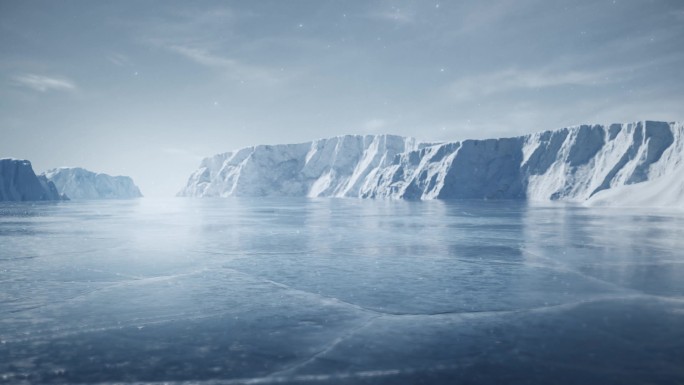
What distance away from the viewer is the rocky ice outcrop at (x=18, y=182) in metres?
123

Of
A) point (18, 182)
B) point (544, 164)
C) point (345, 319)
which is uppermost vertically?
point (544, 164)

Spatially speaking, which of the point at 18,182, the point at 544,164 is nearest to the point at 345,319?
the point at 544,164

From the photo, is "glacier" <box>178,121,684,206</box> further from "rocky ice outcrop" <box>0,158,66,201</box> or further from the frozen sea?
"rocky ice outcrop" <box>0,158,66,201</box>

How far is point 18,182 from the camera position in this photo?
127750 mm

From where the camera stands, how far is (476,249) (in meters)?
13.9

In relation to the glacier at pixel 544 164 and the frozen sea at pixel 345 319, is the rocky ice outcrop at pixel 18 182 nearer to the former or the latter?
the glacier at pixel 544 164

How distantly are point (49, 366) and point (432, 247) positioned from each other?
11964 mm

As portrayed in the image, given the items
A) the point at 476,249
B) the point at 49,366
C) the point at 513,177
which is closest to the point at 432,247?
the point at 476,249

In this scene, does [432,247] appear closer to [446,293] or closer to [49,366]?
[446,293]

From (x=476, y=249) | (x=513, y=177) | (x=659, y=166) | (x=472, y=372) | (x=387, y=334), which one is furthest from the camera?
(x=513, y=177)

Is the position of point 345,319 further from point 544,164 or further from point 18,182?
point 18,182

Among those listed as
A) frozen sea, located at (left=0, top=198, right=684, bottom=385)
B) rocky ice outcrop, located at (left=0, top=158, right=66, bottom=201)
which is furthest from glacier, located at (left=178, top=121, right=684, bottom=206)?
rocky ice outcrop, located at (left=0, top=158, right=66, bottom=201)

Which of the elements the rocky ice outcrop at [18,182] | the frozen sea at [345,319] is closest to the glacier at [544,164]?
the frozen sea at [345,319]

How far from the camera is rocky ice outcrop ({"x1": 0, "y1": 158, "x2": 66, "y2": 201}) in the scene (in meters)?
123
